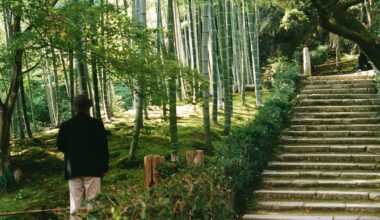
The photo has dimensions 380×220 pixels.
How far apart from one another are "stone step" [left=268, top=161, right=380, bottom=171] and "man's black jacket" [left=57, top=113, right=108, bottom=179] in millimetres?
4933

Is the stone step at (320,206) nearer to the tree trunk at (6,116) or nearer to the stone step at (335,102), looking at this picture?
the tree trunk at (6,116)

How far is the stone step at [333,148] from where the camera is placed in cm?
909

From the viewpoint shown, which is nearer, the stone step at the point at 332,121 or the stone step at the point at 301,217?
the stone step at the point at 301,217

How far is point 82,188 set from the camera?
4.33m

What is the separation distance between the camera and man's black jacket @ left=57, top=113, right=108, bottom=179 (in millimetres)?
4227

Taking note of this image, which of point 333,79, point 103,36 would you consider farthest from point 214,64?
point 103,36

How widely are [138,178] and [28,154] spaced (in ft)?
10.9

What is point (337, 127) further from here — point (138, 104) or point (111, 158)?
point (111, 158)

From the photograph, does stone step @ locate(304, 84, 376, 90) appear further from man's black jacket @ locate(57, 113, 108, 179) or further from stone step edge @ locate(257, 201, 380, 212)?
man's black jacket @ locate(57, 113, 108, 179)

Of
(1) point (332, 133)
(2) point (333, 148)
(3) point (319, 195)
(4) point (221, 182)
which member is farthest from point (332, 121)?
(4) point (221, 182)

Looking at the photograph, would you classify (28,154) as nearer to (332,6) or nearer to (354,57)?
(332,6)

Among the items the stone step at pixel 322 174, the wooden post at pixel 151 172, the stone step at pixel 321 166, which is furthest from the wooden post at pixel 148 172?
the stone step at pixel 321 166

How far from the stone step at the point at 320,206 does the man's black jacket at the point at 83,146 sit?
339 centimetres

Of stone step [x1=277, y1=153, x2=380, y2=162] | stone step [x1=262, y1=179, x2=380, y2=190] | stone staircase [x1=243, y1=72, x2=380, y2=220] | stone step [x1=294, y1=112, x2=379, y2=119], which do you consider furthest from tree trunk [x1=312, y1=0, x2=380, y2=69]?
stone step [x1=294, y1=112, x2=379, y2=119]
